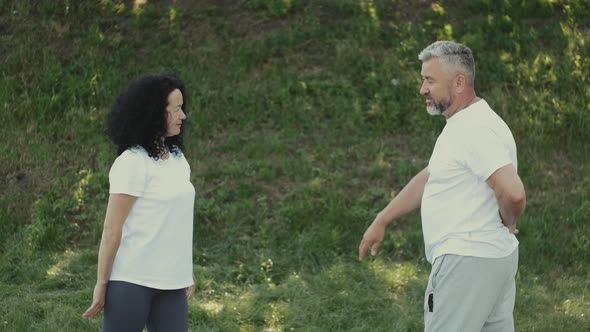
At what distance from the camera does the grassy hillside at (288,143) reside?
6.94 meters

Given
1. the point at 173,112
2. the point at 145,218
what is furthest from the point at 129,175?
the point at 173,112

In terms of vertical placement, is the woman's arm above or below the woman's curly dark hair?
below

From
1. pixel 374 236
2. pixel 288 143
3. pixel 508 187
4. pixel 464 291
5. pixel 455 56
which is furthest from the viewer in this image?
pixel 288 143

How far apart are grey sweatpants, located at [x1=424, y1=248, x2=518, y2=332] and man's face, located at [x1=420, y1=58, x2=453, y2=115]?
0.68 m

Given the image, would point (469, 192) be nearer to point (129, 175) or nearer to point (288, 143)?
point (129, 175)

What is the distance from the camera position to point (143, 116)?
4.20 meters

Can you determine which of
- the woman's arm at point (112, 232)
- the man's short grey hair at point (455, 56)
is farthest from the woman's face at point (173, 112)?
the man's short grey hair at point (455, 56)

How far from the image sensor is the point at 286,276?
7.36 metres

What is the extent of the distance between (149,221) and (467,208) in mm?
1347

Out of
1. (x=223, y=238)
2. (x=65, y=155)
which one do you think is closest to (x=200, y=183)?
(x=223, y=238)

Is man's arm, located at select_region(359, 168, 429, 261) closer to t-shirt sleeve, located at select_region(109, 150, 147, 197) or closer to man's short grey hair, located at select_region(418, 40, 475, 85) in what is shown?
man's short grey hair, located at select_region(418, 40, 475, 85)

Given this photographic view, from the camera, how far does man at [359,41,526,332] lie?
4066 mm

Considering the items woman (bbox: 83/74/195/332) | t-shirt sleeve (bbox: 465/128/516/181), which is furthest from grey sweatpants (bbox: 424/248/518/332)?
woman (bbox: 83/74/195/332)

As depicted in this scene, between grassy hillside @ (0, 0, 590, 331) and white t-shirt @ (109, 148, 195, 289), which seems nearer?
white t-shirt @ (109, 148, 195, 289)
